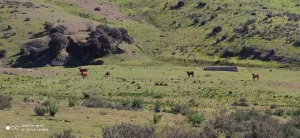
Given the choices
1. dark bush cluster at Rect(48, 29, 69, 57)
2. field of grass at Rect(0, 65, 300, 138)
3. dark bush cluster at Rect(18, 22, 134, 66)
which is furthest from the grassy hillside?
dark bush cluster at Rect(48, 29, 69, 57)

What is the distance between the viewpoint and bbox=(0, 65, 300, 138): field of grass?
26631 millimetres

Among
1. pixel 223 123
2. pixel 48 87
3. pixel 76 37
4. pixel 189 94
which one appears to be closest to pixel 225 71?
pixel 189 94

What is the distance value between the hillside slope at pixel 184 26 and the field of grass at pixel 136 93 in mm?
18544

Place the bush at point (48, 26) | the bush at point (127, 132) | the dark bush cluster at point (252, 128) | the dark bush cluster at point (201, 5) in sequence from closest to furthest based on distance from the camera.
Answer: the bush at point (127, 132), the dark bush cluster at point (252, 128), the bush at point (48, 26), the dark bush cluster at point (201, 5)

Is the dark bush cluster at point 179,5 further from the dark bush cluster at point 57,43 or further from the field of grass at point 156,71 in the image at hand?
the dark bush cluster at point 57,43

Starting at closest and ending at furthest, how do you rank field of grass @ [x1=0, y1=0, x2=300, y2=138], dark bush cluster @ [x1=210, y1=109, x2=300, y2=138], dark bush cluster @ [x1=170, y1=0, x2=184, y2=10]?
dark bush cluster @ [x1=210, y1=109, x2=300, y2=138]
field of grass @ [x1=0, y1=0, x2=300, y2=138]
dark bush cluster @ [x1=170, y1=0, x2=184, y2=10]

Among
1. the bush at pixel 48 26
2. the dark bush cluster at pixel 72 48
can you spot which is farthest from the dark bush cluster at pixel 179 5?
the bush at pixel 48 26

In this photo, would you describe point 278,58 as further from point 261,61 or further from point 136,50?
point 136,50

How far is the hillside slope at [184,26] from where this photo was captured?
93.1 meters

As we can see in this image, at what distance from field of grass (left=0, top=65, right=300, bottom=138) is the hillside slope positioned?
18544 millimetres

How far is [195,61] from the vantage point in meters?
91.9

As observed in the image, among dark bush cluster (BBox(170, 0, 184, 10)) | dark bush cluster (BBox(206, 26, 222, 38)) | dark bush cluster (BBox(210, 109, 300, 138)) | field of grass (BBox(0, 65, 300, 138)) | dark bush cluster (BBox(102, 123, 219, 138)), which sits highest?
dark bush cluster (BBox(170, 0, 184, 10))

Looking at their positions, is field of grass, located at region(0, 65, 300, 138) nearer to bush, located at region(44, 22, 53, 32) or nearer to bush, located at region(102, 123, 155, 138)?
bush, located at region(102, 123, 155, 138)

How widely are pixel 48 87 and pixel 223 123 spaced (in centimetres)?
3305
